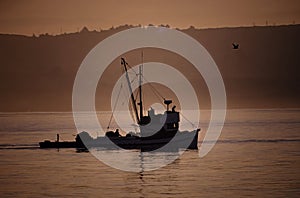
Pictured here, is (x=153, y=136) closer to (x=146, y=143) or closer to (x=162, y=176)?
(x=146, y=143)

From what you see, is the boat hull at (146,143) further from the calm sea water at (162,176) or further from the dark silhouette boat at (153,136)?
the calm sea water at (162,176)

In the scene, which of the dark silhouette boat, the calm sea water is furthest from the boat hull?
the calm sea water

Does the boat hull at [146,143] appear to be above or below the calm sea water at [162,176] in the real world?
above

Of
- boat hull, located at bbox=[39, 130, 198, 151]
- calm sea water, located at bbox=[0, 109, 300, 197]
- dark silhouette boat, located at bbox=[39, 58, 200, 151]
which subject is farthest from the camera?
boat hull, located at bbox=[39, 130, 198, 151]

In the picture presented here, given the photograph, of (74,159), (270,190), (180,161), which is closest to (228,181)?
(270,190)

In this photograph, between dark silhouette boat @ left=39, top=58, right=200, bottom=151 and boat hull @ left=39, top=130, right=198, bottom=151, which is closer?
dark silhouette boat @ left=39, top=58, right=200, bottom=151

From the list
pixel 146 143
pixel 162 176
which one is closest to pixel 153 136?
pixel 146 143

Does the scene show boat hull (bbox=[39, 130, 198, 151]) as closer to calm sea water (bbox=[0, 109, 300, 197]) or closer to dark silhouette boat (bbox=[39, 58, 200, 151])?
dark silhouette boat (bbox=[39, 58, 200, 151])

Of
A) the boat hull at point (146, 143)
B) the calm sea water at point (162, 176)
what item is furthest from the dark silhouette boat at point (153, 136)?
the calm sea water at point (162, 176)

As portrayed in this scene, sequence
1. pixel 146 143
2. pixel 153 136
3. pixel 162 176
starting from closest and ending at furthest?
pixel 162 176 < pixel 153 136 < pixel 146 143

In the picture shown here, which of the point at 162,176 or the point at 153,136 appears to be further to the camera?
the point at 153,136

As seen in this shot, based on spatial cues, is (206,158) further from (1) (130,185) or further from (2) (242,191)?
(2) (242,191)

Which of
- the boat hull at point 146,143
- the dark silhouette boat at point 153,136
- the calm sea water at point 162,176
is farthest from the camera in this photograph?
the boat hull at point 146,143

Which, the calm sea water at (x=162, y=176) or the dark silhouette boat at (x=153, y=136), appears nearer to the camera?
the calm sea water at (x=162, y=176)
